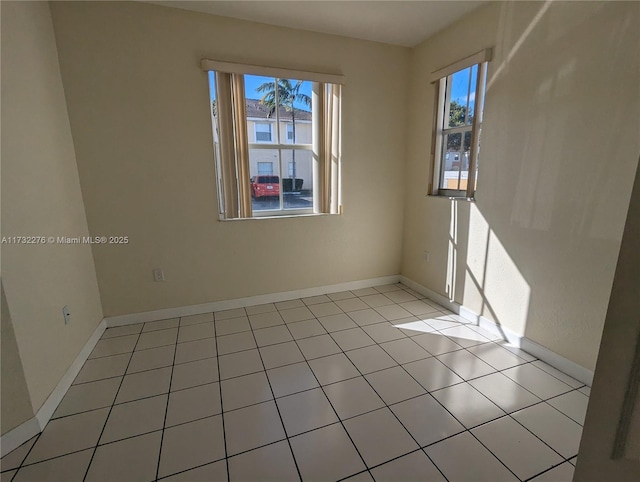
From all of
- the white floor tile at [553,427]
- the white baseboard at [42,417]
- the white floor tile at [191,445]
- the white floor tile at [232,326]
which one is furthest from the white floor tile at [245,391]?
the white floor tile at [553,427]

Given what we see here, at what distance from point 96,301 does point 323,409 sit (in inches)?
82.2

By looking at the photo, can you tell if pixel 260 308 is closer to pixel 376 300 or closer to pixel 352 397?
pixel 376 300

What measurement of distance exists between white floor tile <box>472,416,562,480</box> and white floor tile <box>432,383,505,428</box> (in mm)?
44

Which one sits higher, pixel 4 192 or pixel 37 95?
pixel 37 95

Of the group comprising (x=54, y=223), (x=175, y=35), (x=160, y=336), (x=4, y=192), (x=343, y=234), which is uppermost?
(x=175, y=35)

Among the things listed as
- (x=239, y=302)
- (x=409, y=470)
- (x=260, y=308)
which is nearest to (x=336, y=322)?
(x=260, y=308)

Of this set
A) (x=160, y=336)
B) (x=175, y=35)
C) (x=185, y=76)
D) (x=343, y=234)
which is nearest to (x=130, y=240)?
(x=160, y=336)

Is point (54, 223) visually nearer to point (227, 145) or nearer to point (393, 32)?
point (227, 145)

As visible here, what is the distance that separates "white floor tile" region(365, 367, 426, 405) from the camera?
5.91ft

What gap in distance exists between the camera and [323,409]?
67.3 inches

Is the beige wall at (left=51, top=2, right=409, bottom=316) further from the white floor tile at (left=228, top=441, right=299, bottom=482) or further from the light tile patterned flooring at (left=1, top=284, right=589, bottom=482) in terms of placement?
the white floor tile at (left=228, top=441, right=299, bottom=482)

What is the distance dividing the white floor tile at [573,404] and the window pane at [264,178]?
260 cm

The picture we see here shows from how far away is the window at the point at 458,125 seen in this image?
2.48 metres

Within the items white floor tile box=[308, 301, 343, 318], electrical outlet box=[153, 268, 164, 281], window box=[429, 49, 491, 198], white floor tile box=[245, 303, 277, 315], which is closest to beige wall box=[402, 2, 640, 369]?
window box=[429, 49, 491, 198]
